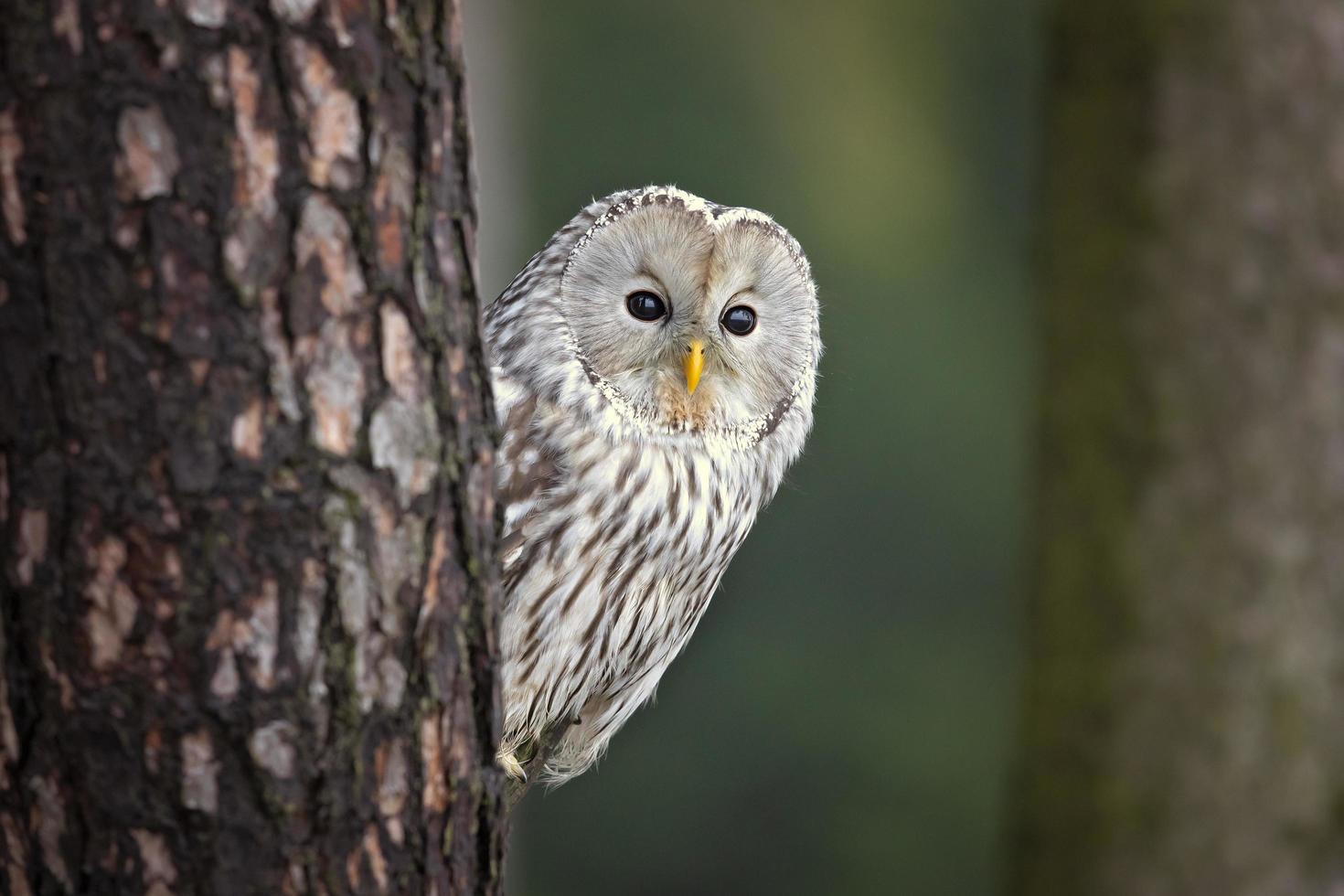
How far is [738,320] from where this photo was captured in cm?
187

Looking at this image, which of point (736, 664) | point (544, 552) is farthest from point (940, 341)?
point (544, 552)

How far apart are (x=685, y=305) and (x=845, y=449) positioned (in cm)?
268

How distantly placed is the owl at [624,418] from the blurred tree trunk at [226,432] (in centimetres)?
77

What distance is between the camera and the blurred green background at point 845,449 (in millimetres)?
4281

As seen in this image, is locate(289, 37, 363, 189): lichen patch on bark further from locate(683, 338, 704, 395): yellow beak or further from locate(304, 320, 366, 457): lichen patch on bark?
locate(683, 338, 704, 395): yellow beak

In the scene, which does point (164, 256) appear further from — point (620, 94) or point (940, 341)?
point (940, 341)

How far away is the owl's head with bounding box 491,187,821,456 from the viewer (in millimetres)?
1811

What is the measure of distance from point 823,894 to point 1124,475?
2.40 meters

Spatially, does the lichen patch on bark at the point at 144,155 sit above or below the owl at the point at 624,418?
above

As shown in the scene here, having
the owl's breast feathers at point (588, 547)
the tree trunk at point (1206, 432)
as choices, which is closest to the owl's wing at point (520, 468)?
the owl's breast feathers at point (588, 547)

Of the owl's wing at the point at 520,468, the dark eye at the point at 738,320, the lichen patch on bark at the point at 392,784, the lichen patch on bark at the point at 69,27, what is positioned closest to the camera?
the lichen patch on bark at the point at 69,27

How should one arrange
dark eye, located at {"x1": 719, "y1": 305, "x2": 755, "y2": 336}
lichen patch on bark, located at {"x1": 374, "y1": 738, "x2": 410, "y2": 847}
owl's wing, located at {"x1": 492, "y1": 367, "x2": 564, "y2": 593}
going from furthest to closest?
1. dark eye, located at {"x1": 719, "y1": 305, "x2": 755, "y2": 336}
2. owl's wing, located at {"x1": 492, "y1": 367, "x2": 564, "y2": 593}
3. lichen patch on bark, located at {"x1": 374, "y1": 738, "x2": 410, "y2": 847}

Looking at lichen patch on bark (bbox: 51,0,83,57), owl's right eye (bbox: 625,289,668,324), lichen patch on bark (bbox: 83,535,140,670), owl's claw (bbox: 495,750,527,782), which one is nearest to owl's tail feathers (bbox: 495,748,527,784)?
owl's claw (bbox: 495,750,527,782)

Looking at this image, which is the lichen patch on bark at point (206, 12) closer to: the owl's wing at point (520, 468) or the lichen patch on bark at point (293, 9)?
the lichen patch on bark at point (293, 9)
